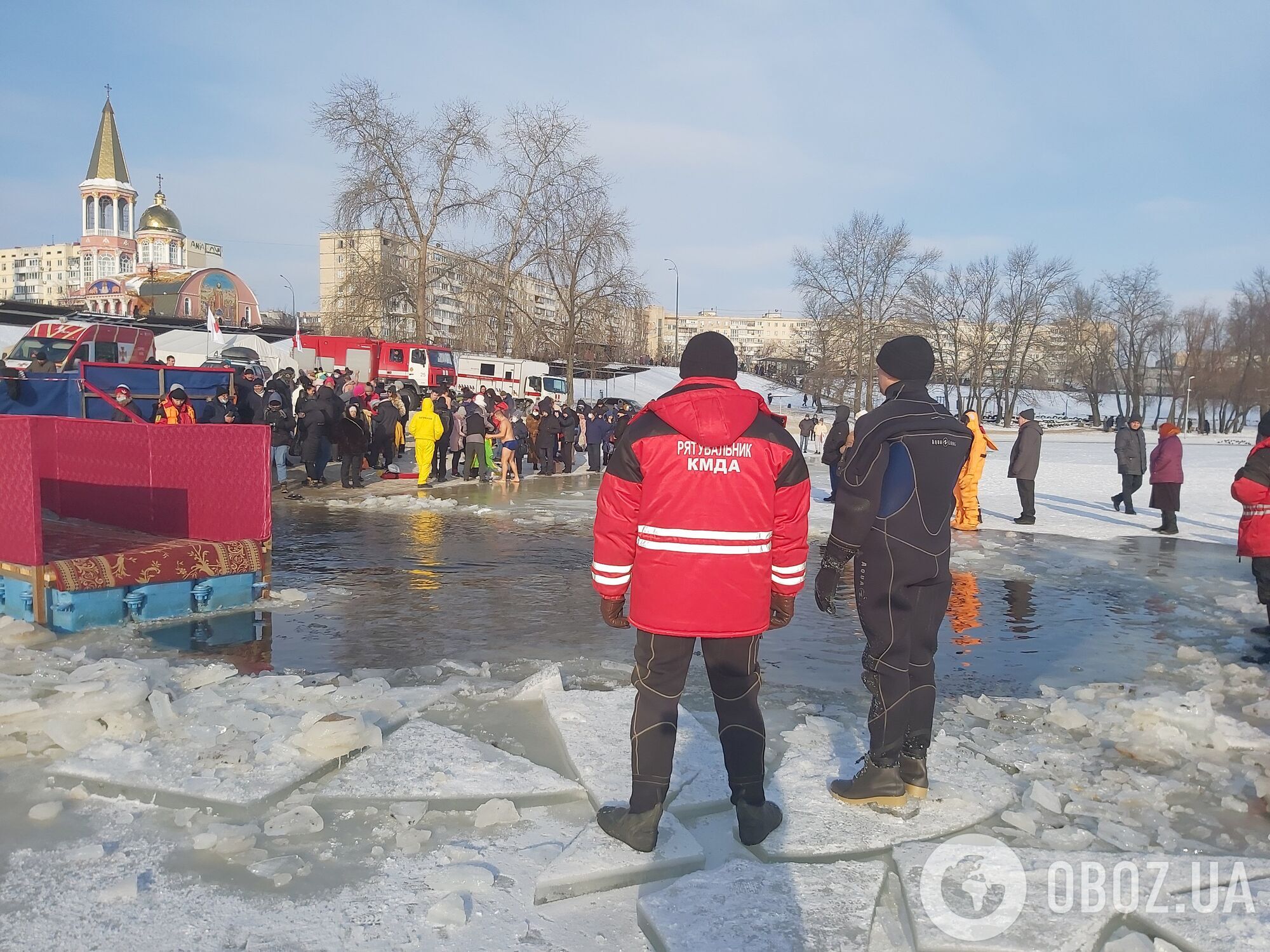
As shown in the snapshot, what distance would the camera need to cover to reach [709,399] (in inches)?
125

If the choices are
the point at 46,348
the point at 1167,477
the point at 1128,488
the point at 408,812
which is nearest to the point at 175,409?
the point at 408,812

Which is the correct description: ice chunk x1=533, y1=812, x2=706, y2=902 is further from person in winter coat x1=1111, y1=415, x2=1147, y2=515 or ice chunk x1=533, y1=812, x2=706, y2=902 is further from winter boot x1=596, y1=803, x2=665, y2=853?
person in winter coat x1=1111, y1=415, x2=1147, y2=515

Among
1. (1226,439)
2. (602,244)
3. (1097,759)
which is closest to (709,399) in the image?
(1097,759)

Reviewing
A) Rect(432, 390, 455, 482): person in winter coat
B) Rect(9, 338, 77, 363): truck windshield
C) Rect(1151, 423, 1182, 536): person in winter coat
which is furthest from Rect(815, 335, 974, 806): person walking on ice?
Rect(9, 338, 77, 363): truck windshield

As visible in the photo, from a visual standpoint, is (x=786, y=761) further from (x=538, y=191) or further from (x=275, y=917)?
(x=538, y=191)

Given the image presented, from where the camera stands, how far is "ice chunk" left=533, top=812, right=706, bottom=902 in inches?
121

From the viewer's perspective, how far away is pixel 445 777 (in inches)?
153

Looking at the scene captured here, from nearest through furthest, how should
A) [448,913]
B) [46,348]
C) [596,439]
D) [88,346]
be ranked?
1. [448,913]
2. [596,439]
3. [88,346]
4. [46,348]

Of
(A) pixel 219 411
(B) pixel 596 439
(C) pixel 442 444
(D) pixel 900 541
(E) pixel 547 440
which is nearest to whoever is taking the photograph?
(D) pixel 900 541

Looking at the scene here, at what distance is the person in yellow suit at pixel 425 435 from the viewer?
16.4m

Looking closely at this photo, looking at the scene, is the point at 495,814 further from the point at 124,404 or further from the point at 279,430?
the point at 279,430

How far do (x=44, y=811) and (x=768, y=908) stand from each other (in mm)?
2751

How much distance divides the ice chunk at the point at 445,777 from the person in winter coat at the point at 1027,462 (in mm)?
11823

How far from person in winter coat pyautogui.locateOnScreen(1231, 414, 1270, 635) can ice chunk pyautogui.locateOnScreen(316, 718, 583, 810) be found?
18.0ft
